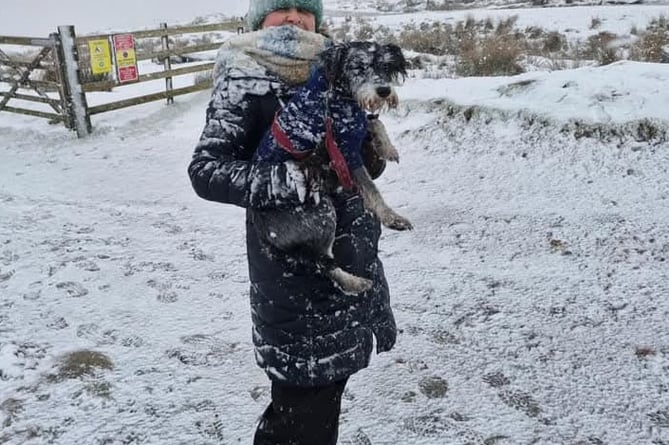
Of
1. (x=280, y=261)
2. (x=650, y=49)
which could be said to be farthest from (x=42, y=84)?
(x=650, y=49)

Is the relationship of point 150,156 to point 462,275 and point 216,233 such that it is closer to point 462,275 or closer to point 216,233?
point 216,233

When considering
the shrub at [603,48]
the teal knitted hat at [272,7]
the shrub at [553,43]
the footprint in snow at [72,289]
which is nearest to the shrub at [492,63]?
→ the shrub at [603,48]

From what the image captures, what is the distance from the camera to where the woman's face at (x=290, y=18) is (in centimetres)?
182

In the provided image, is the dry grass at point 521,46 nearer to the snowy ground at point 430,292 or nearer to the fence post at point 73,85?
the snowy ground at point 430,292

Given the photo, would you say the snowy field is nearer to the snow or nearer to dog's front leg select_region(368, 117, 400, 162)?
the snow

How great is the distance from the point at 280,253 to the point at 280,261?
0.10 feet

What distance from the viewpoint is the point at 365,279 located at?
6.11 feet

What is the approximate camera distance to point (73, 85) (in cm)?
830

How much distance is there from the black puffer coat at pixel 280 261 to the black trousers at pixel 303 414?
6 cm

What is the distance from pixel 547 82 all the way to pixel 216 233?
14.3 feet

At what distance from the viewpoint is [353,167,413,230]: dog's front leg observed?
194 centimetres

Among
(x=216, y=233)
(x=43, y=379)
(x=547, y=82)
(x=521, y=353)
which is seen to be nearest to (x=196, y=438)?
(x=43, y=379)

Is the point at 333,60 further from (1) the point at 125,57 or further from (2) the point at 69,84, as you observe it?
(1) the point at 125,57

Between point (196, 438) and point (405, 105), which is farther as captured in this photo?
point (405, 105)
